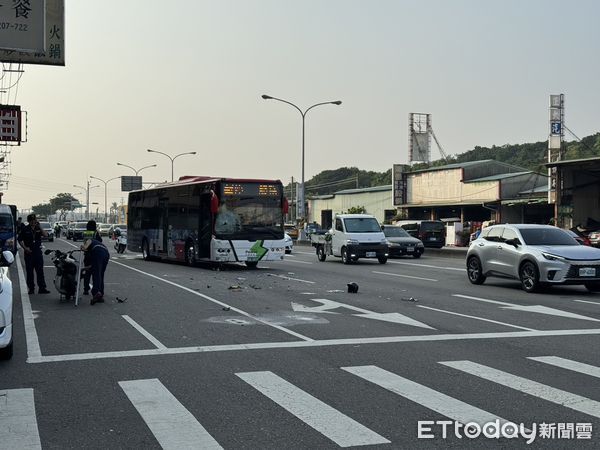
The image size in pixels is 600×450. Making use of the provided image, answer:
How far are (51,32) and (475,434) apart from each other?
2187cm

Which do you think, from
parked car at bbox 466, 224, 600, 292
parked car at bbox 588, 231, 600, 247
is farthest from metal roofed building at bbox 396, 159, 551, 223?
parked car at bbox 466, 224, 600, 292

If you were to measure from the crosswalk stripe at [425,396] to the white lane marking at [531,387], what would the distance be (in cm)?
82

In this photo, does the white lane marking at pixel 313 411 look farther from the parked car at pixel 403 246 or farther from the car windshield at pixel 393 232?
the car windshield at pixel 393 232

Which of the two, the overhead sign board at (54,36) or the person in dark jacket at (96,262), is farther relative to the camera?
the overhead sign board at (54,36)

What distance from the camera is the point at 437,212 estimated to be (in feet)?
209

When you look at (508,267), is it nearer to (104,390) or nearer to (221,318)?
(221,318)

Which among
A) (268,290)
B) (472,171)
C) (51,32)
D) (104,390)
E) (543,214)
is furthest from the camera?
(472,171)

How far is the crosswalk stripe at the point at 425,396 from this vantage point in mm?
6055

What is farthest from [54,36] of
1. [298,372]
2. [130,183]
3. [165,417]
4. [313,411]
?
[130,183]

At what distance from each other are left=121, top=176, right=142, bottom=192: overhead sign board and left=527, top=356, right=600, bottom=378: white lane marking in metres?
90.0

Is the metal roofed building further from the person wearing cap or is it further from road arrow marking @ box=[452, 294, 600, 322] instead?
the person wearing cap

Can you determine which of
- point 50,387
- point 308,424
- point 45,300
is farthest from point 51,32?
point 308,424

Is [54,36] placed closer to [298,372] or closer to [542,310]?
[542,310]

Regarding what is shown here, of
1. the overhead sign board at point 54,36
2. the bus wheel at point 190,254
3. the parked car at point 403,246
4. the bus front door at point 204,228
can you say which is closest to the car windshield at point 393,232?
the parked car at point 403,246
